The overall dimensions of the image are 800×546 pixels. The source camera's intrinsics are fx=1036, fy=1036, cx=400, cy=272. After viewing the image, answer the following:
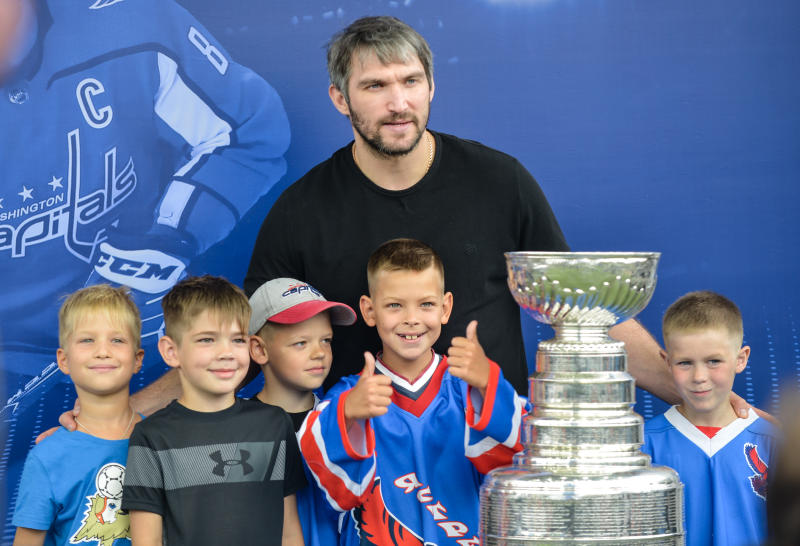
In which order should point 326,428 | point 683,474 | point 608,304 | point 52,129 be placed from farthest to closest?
point 52,129, point 683,474, point 326,428, point 608,304

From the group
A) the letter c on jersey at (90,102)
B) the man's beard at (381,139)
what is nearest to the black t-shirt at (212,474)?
A: the man's beard at (381,139)

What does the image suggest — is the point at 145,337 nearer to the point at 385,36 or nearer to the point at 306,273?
the point at 306,273

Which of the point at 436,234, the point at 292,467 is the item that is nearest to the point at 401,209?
the point at 436,234

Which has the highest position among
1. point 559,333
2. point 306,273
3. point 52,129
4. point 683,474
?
point 52,129

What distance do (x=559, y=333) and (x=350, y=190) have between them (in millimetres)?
1176

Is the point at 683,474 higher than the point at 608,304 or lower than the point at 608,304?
lower

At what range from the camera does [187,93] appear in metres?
3.22

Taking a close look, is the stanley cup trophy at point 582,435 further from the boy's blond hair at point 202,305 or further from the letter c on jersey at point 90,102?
the letter c on jersey at point 90,102

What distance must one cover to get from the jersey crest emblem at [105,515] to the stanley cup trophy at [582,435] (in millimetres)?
1034

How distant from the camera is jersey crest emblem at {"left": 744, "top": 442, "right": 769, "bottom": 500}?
2586 millimetres

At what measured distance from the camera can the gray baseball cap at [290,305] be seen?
256 cm

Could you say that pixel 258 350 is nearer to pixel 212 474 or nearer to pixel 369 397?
pixel 212 474

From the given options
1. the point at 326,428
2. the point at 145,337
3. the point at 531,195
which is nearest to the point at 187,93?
the point at 145,337

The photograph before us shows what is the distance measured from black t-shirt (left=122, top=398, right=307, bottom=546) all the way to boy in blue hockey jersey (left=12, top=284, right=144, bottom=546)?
13 centimetres
